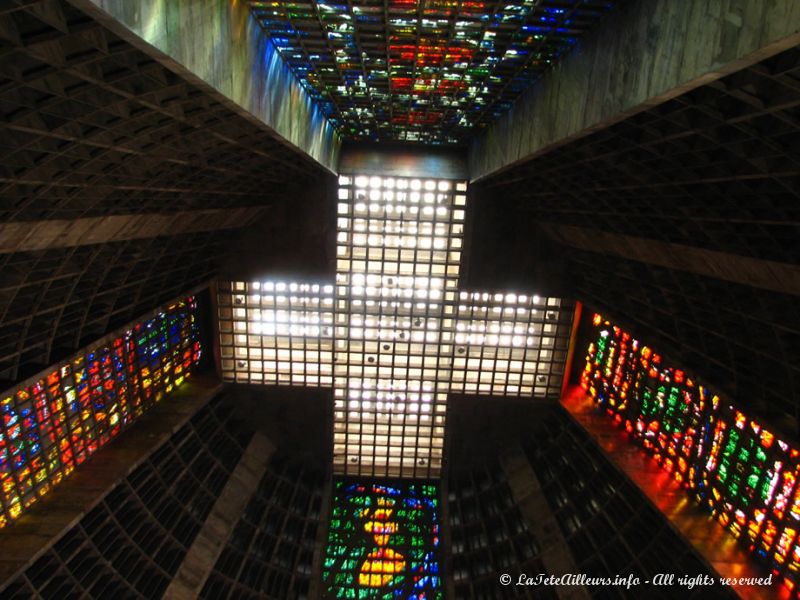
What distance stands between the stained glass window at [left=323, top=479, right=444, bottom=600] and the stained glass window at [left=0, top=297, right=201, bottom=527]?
11.9 meters

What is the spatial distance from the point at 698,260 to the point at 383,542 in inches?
905

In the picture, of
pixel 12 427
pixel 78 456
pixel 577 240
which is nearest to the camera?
pixel 12 427

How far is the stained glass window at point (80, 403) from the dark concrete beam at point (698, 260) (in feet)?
55.0

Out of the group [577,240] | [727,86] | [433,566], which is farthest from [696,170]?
[433,566]

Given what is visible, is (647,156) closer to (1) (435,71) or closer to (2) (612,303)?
(1) (435,71)

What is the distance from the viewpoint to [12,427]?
55.7ft

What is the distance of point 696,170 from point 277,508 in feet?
85.0

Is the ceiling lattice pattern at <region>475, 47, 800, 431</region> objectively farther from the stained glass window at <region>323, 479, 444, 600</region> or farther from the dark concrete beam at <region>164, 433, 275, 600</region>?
the dark concrete beam at <region>164, 433, 275, 600</region>

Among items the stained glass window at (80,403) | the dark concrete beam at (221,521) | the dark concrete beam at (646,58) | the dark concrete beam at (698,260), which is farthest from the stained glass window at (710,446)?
the stained glass window at (80,403)

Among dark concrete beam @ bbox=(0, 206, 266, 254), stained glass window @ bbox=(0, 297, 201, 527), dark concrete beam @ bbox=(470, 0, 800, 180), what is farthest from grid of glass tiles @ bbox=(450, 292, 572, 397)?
dark concrete beam @ bbox=(470, 0, 800, 180)

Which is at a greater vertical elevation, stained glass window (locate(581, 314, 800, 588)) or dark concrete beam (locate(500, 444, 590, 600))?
stained glass window (locate(581, 314, 800, 588))

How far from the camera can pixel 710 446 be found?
779 inches

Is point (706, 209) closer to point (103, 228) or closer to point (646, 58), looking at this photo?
point (646, 58)

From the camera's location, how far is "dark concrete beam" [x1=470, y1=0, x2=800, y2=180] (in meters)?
6.12
